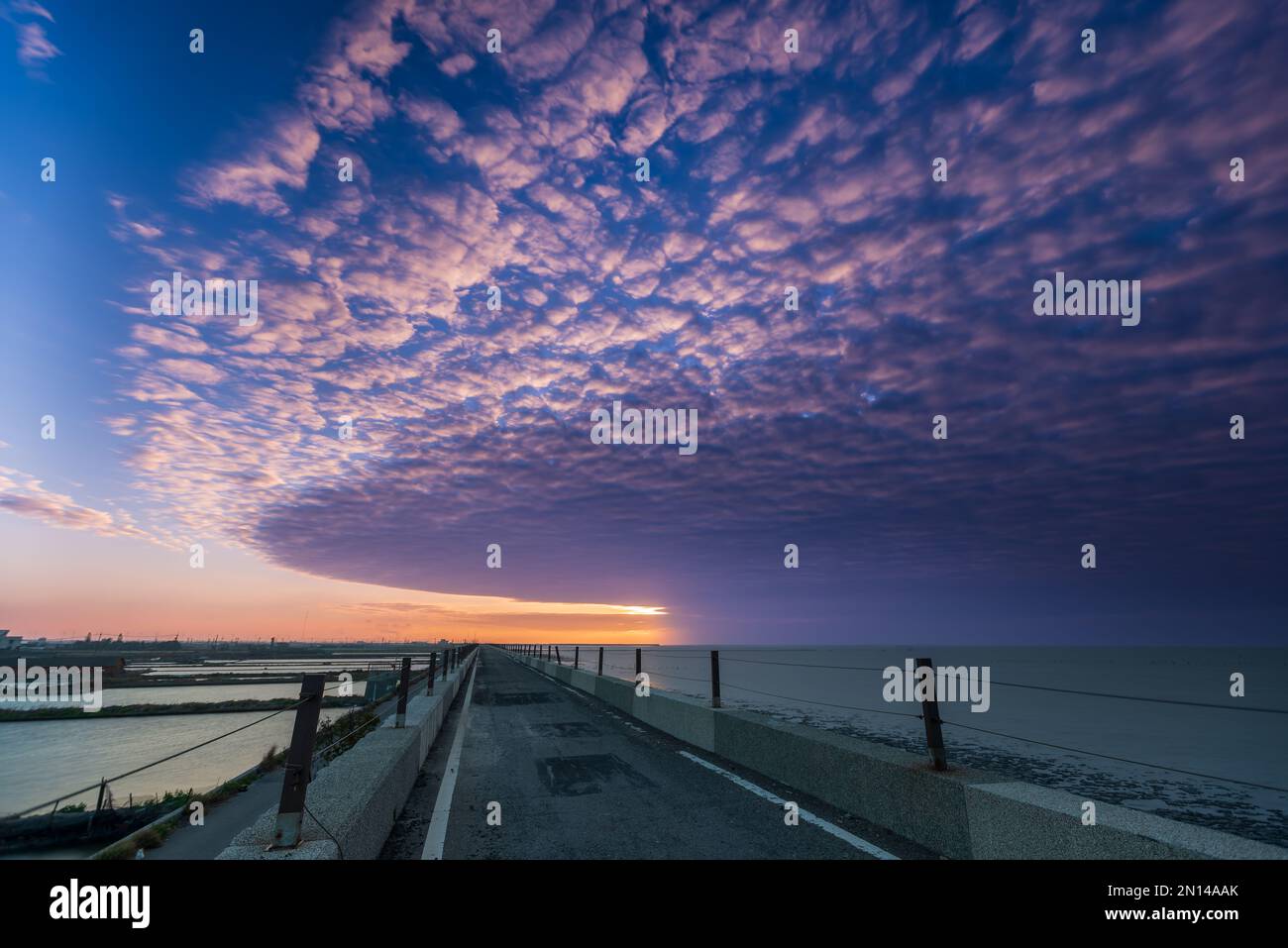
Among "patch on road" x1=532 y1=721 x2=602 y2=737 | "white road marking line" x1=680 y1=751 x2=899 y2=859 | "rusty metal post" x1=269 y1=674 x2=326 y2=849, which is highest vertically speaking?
"rusty metal post" x1=269 y1=674 x2=326 y2=849

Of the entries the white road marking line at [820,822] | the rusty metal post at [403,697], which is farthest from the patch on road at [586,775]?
the rusty metal post at [403,697]

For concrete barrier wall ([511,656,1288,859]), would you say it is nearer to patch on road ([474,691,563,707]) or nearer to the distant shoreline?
patch on road ([474,691,563,707])

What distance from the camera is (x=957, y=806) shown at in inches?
196

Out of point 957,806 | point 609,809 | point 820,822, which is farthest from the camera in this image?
point 609,809

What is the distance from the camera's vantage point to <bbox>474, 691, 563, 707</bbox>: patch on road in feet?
65.2

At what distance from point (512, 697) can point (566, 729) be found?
8.94m

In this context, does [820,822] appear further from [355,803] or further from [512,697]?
[512,697]

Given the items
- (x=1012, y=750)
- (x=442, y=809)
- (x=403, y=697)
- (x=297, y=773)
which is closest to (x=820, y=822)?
(x=442, y=809)

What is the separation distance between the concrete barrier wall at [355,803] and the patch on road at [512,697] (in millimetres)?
11352

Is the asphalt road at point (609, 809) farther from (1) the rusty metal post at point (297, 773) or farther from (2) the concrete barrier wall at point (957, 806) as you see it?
(1) the rusty metal post at point (297, 773)

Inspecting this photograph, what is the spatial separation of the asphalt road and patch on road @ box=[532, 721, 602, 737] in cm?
66

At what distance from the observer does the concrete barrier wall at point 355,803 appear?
13.1ft

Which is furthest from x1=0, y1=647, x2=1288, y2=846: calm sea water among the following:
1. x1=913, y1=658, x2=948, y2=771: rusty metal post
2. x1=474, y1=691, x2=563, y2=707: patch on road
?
x1=474, y1=691, x2=563, y2=707: patch on road
